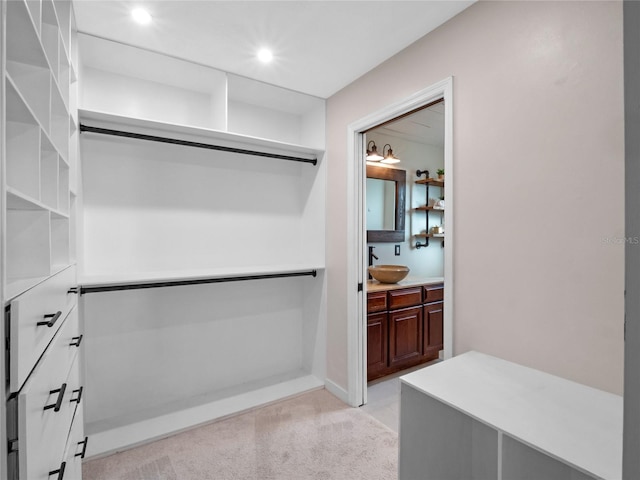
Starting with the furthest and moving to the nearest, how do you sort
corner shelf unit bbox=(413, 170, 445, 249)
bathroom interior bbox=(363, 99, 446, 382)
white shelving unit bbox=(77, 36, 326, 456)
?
corner shelf unit bbox=(413, 170, 445, 249), bathroom interior bbox=(363, 99, 446, 382), white shelving unit bbox=(77, 36, 326, 456)

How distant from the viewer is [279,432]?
230 cm

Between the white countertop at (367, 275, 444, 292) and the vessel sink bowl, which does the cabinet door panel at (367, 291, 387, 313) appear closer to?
the white countertop at (367, 275, 444, 292)

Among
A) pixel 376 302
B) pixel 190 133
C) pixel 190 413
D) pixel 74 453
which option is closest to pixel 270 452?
pixel 190 413

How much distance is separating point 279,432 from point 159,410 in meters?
0.92

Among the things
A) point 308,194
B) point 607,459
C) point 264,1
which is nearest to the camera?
point 607,459

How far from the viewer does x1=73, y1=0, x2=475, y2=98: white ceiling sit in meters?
Result: 1.75

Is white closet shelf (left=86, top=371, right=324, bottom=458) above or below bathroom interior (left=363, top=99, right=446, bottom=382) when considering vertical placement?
below

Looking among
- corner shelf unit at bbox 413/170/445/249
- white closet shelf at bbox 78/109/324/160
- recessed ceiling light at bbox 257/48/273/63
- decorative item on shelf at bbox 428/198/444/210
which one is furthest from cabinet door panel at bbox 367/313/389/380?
recessed ceiling light at bbox 257/48/273/63

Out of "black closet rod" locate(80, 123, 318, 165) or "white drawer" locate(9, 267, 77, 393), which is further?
"black closet rod" locate(80, 123, 318, 165)

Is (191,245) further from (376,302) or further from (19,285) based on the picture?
(19,285)

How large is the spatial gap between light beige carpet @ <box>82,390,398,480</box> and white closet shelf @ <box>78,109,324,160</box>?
81.3 inches

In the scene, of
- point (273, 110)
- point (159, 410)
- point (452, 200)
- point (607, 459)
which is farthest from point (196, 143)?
point (607, 459)

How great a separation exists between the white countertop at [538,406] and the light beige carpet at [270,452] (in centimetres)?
91

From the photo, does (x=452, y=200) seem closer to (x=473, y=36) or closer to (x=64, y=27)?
(x=473, y=36)
